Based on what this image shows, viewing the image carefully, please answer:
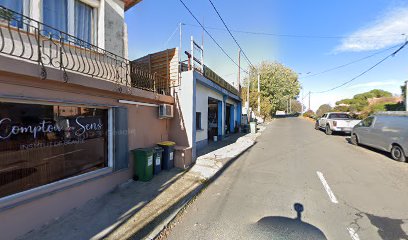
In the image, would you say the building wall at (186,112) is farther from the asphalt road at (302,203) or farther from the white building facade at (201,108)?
the asphalt road at (302,203)


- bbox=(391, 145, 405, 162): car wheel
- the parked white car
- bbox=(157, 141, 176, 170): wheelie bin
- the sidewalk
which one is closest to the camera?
the sidewalk

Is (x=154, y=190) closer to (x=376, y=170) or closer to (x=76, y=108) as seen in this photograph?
(x=76, y=108)

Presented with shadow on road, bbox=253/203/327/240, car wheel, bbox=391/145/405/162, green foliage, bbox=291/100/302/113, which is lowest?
shadow on road, bbox=253/203/327/240

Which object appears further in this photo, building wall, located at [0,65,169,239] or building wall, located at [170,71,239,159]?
building wall, located at [170,71,239,159]

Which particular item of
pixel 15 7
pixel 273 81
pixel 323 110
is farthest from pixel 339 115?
pixel 323 110

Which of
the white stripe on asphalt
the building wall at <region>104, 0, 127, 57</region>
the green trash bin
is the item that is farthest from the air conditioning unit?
the white stripe on asphalt

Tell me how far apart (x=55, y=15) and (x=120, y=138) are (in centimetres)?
364

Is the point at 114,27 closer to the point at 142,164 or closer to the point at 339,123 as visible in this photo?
the point at 142,164

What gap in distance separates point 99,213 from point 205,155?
5.19m

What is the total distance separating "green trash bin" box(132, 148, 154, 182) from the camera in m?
5.70

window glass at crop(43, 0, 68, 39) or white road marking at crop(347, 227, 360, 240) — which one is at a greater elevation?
window glass at crop(43, 0, 68, 39)

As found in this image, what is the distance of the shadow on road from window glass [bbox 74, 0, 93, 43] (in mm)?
6736

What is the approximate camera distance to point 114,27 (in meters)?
6.56

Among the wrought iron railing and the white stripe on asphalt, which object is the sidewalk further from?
the white stripe on asphalt
